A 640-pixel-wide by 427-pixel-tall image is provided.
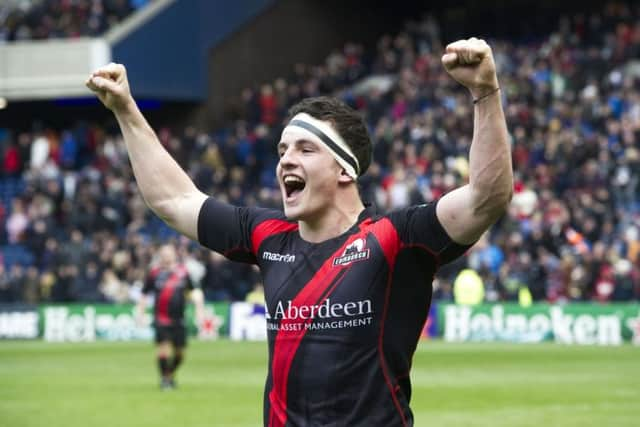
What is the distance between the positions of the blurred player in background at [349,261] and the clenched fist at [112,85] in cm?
3

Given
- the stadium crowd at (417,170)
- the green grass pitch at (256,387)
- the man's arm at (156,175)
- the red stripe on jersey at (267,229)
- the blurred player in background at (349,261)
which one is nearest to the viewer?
the blurred player in background at (349,261)

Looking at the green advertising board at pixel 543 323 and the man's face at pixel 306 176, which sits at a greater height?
the man's face at pixel 306 176

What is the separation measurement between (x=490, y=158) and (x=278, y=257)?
1.01 m

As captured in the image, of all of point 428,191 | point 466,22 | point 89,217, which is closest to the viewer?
point 428,191

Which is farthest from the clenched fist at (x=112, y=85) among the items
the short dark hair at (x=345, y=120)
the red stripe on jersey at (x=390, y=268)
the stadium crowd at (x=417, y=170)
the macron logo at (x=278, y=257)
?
the stadium crowd at (x=417, y=170)

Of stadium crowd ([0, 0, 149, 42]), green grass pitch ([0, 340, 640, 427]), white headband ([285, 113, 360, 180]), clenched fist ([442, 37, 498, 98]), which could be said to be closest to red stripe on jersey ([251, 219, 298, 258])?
white headband ([285, 113, 360, 180])

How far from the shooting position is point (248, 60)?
153 ft

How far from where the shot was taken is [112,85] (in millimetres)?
5164

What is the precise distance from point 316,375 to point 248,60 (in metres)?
42.4

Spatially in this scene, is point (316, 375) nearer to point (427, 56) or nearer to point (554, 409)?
point (554, 409)

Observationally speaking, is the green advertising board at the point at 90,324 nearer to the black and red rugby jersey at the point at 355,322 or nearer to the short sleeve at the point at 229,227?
the short sleeve at the point at 229,227

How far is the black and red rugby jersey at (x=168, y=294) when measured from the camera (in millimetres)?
20188

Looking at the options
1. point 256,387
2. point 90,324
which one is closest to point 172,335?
point 256,387

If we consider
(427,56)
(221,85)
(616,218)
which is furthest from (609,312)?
(221,85)
